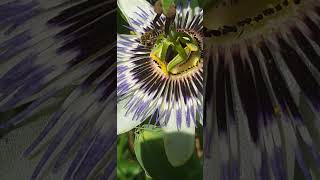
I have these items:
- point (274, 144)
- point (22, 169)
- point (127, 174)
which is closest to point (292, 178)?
point (274, 144)

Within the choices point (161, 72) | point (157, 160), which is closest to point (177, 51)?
point (161, 72)

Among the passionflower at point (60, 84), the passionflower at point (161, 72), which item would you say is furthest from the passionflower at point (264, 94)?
the passionflower at point (60, 84)

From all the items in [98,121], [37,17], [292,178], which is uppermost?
[37,17]

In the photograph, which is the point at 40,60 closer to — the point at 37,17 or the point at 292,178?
the point at 37,17

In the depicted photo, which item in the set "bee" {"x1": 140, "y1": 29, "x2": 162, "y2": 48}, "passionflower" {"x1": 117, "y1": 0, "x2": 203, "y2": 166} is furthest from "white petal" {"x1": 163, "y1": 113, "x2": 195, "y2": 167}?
"bee" {"x1": 140, "y1": 29, "x2": 162, "y2": 48}

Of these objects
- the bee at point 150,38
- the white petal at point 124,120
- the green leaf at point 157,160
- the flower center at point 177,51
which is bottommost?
the green leaf at point 157,160

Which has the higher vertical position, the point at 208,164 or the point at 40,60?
the point at 40,60

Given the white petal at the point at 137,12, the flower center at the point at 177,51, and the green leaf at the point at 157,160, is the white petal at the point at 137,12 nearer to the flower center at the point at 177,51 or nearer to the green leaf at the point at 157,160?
the flower center at the point at 177,51
